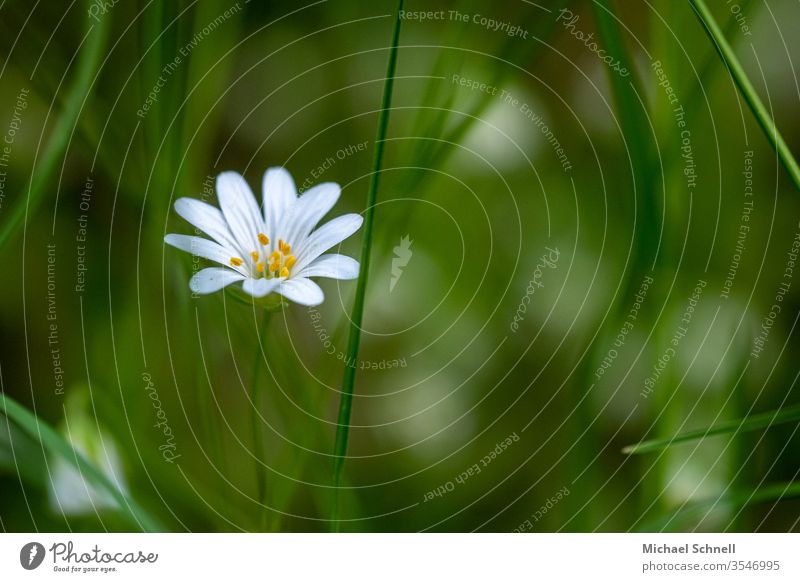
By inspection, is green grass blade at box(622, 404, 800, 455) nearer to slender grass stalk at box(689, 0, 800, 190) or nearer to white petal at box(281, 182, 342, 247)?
slender grass stalk at box(689, 0, 800, 190)

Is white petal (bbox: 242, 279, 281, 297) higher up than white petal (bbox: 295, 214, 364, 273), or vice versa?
white petal (bbox: 295, 214, 364, 273)

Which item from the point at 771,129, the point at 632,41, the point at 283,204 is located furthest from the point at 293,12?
the point at 771,129

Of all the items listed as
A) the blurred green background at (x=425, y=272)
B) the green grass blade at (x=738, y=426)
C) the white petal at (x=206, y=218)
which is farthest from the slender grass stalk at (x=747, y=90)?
the white petal at (x=206, y=218)

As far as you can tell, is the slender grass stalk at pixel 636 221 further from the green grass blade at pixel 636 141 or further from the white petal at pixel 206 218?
the white petal at pixel 206 218
